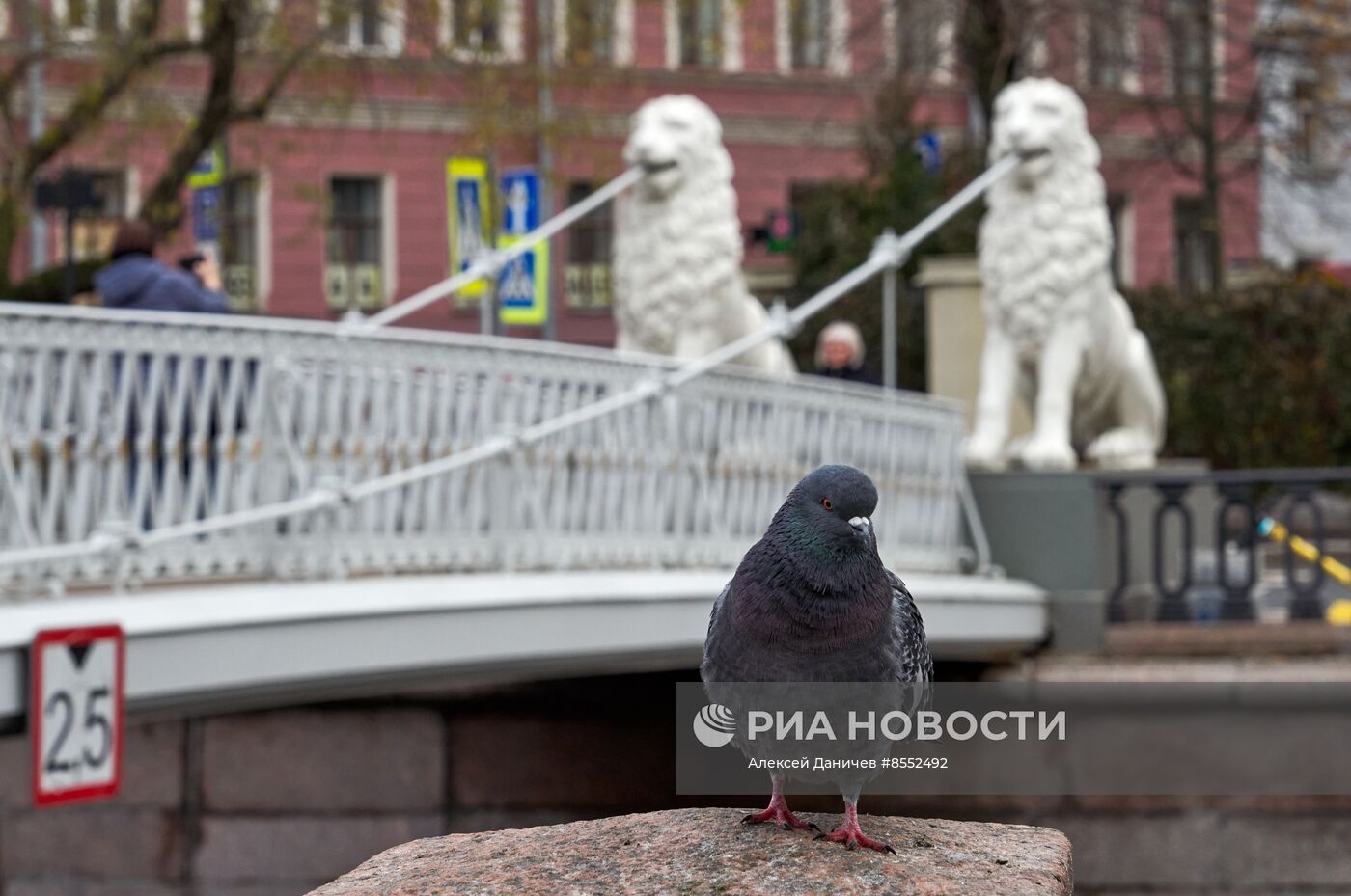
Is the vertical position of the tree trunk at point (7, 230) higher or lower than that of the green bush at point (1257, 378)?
higher

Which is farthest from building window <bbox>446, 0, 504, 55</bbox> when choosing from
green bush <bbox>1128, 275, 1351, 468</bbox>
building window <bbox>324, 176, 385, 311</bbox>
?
building window <bbox>324, 176, 385, 311</bbox>

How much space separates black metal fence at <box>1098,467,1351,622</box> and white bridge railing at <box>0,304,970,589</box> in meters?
1.25

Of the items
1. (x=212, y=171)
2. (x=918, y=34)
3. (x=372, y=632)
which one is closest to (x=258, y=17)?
(x=212, y=171)

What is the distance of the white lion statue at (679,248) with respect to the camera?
11.6 m

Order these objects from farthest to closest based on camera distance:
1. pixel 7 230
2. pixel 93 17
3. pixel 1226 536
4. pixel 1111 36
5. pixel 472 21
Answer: pixel 1111 36 < pixel 93 17 < pixel 472 21 < pixel 7 230 < pixel 1226 536

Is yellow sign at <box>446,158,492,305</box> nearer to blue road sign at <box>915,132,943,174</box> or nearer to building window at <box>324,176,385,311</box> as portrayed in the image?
blue road sign at <box>915,132,943,174</box>

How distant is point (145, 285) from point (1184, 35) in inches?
657

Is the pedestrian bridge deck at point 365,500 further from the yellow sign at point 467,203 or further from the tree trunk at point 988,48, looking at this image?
the tree trunk at point 988,48

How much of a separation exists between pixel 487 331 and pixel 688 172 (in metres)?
4.23

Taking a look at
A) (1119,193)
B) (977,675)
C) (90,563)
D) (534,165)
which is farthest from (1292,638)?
(1119,193)

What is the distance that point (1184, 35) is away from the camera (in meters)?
23.7

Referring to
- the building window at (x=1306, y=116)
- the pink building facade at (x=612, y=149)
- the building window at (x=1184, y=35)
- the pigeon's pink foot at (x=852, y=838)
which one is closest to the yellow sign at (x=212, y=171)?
the pink building facade at (x=612, y=149)

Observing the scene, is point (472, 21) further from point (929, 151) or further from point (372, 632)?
point (372, 632)

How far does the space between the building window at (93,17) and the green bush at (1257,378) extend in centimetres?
710
